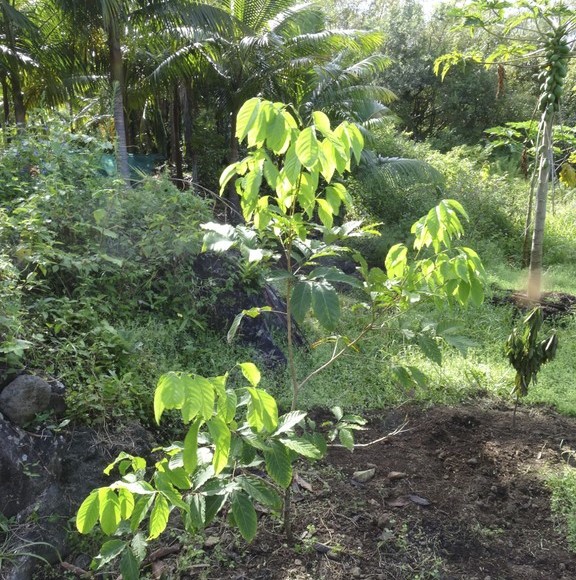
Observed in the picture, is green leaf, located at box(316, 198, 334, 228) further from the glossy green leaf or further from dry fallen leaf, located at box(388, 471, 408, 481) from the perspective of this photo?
dry fallen leaf, located at box(388, 471, 408, 481)

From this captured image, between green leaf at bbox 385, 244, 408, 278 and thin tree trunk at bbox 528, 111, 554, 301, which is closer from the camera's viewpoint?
green leaf at bbox 385, 244, 408, 278

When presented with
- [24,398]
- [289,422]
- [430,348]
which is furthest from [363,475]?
[24,398]

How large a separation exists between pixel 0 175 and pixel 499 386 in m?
4.50

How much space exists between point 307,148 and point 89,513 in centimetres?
118

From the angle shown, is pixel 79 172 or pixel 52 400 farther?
pixel 79 172

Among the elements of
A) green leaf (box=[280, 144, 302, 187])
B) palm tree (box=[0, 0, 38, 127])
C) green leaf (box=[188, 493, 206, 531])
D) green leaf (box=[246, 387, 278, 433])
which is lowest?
green leaf (box=[188, 493, 206, 531])

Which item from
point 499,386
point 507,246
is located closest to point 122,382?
point 499,386

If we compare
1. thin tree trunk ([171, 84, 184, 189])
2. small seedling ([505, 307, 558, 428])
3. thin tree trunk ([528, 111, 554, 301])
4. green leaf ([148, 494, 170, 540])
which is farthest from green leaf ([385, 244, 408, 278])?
thin tree trunk ([171, 84, 184, 189])

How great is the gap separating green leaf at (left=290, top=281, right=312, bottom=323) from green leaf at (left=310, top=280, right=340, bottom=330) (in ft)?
0.07

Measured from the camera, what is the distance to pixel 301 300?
1856 mm

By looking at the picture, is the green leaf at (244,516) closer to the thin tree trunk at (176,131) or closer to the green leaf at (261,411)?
the green leaf at (261,411)

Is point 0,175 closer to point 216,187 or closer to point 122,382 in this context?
point 122,382

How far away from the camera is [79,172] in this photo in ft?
15.4

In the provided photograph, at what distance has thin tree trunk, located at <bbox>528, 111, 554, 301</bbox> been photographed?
5.49 metres
